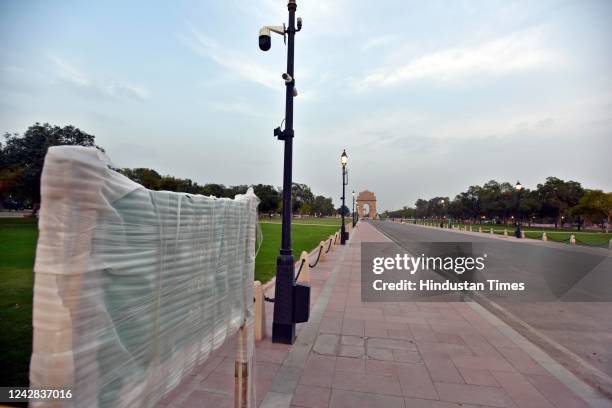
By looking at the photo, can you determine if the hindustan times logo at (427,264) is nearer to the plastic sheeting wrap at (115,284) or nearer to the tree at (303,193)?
the plastic sheeting wrap at (115,284)

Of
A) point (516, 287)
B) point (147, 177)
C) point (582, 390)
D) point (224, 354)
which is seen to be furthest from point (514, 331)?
point (147, 177)

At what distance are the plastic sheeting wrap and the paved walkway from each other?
2136mm

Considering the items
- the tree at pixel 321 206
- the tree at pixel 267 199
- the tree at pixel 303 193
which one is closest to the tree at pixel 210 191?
the tree at pixel 267 199

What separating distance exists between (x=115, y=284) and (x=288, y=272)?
4.02m

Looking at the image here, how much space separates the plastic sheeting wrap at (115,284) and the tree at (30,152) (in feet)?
141

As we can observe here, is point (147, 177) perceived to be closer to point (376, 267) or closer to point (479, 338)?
point (376, 267)

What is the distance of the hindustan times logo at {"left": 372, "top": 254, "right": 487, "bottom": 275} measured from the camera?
1386cm

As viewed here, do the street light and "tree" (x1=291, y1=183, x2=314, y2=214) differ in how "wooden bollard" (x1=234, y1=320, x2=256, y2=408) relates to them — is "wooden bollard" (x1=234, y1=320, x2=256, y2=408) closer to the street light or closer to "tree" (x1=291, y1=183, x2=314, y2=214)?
the street light

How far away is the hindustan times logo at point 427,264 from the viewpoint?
546 inches

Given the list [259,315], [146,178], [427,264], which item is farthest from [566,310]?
[146,178]

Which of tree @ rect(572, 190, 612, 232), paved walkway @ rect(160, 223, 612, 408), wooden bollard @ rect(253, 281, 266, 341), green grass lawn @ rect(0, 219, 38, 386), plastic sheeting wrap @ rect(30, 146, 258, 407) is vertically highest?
tree @ rect(572, 190, 612, 232)

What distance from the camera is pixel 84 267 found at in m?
1.40

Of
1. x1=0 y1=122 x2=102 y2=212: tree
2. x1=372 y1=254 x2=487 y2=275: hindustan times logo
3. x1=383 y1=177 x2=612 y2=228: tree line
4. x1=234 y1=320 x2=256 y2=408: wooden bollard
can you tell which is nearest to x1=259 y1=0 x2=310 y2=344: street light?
x1=234 y1=320 x2=256 y2=408: wooden bollard

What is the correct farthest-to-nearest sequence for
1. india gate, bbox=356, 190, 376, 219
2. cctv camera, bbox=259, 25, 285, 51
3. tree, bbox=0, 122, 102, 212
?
india gate, bbox=356, 190, 376, 219 → tree, bbox=0, 122, 102, 212 → cctv camera, bbox=259, 25, 285, 51
